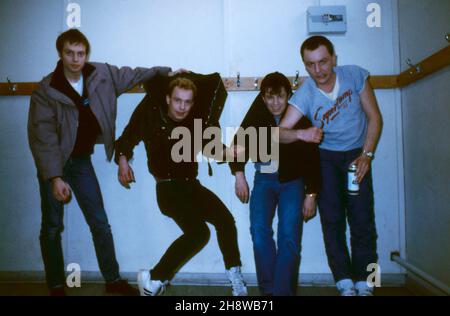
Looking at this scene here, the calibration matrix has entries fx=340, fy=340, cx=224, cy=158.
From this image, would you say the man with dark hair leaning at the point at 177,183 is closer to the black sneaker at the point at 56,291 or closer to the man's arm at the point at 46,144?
the man's arm at the point at 46,144

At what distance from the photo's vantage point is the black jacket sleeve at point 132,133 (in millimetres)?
2137

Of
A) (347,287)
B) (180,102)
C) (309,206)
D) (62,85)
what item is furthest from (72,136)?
(347,287)

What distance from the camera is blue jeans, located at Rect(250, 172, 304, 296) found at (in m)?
1.86

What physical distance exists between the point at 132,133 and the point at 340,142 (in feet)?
4.16

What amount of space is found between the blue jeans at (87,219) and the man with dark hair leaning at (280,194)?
2.94 feet

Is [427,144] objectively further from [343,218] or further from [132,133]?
[132,133]

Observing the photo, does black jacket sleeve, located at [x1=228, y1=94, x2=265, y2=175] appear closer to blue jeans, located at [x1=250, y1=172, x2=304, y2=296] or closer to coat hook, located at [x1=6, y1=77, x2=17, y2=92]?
blue jeans, located at [x1=250, y1=172, x2=304, y2=296]

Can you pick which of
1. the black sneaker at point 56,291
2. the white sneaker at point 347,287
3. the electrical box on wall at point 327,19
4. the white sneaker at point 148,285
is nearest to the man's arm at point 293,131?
the electrical box on wall at point 327,19

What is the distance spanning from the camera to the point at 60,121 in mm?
2070

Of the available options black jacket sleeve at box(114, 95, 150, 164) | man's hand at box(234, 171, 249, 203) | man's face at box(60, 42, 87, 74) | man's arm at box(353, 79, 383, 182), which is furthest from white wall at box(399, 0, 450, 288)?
man's face at box(60, 42, 87, 74)

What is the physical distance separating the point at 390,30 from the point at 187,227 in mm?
1904
